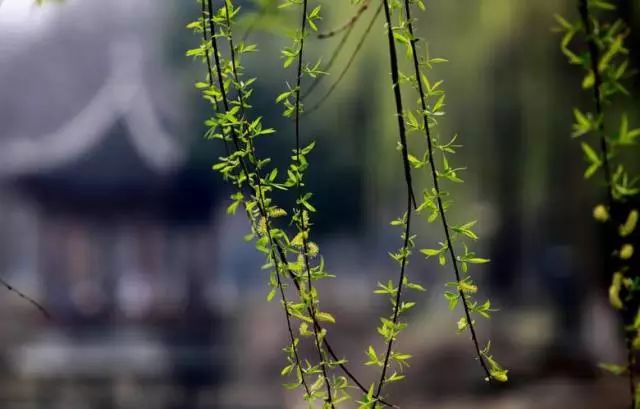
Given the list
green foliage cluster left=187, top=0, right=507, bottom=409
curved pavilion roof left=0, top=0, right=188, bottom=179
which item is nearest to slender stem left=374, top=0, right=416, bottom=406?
green foliage cluster left=187, top=0, right=507, bottom=409

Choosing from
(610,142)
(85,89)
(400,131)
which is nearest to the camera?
(610,142)

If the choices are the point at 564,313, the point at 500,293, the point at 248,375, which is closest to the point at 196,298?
the point at 248,375

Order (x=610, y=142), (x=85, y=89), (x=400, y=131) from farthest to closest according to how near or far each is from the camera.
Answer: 1. (x=85, y=89)
2. (x=400, y=131)
3. (x=610, y=142)

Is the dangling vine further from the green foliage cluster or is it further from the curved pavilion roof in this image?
the curved pavilion roof

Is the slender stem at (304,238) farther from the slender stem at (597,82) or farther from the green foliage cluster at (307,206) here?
the slender stem at (597,82)

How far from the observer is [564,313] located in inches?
212

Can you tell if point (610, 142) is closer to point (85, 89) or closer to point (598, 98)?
point (598, 98)

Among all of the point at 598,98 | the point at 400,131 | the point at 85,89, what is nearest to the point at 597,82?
the point at 598,98

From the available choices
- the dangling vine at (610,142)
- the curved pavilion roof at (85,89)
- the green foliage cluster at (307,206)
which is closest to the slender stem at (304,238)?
the green foliage cluster at (307,206)

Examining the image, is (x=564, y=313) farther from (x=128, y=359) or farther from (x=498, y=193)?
(x=128, y=359)

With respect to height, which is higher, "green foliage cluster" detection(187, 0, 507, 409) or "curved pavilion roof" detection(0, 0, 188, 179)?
"curved pavilion roof" detection(0, 0, 188, 179)

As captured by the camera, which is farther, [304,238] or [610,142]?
[304,238]

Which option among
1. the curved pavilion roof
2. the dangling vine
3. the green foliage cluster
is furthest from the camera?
the curved pavilion roof

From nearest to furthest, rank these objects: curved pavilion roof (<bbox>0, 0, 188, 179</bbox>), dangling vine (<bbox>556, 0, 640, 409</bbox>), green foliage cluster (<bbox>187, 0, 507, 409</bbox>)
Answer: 1. dangling vine (<bbox>556, 0, 640, 409</bbox>)
2. green foliage cluster (<bbox>187, 0, 507, 409</bbox>)
3. curved pavilion roof (<bbox>0, 0, 188, 179</bbox>)
